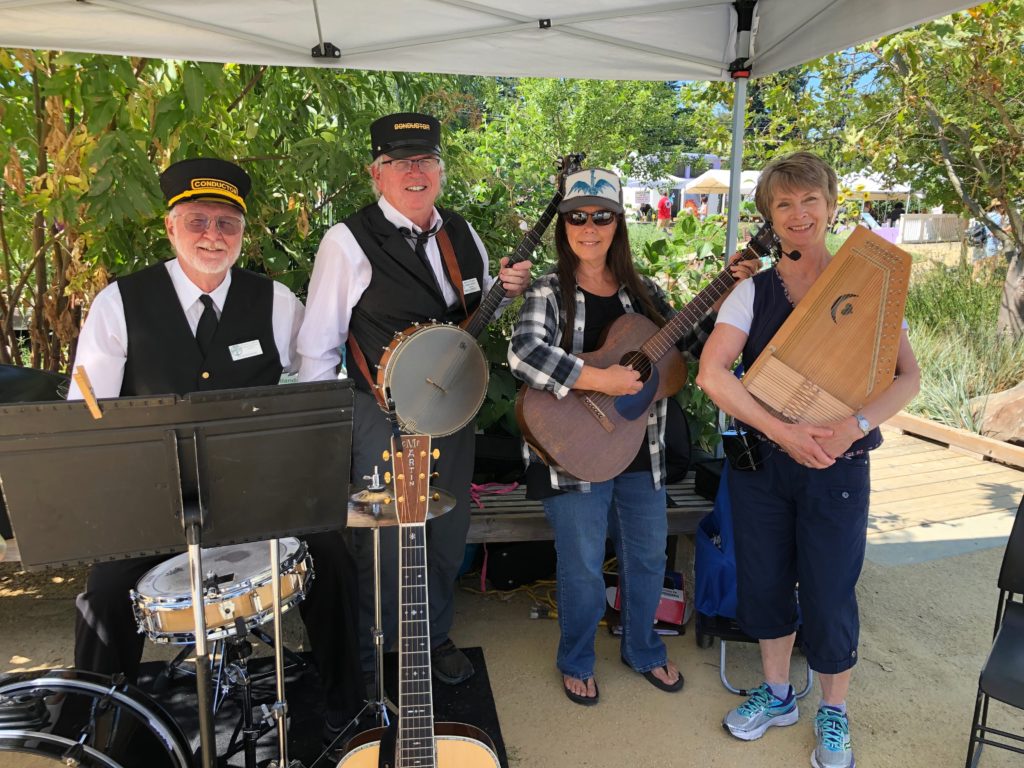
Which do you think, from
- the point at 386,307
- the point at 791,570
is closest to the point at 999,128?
the point at 791,570

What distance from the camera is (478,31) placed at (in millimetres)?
3322

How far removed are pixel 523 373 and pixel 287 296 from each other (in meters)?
0.87

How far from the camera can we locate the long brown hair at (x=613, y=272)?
2.66 metres

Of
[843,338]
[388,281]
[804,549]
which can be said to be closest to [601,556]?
[804,549]

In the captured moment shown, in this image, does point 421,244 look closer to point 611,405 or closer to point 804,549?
point 611,405

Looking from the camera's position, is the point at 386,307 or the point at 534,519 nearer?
the point at 386,307

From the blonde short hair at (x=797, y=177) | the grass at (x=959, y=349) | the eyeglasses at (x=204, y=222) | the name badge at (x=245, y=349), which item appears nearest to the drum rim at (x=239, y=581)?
the name badge at (x=245, y=349)

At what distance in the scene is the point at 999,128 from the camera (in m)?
6.44

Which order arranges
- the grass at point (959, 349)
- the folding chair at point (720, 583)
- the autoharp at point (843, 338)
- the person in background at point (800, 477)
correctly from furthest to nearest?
the grass at point (959, 349) < the folding chair at point (720, 583) < the person in background at point (800, 477) < the autoharp at point (843, 338)

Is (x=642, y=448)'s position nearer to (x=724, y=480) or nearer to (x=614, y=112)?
(x=724, y=480)

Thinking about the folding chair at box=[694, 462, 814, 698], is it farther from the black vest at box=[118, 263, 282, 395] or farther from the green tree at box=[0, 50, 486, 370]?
the green tree at box=[0, 50, 486, 370]

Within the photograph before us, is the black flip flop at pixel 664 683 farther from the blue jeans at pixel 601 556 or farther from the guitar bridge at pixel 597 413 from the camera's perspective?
the guitar bridge at pixel 597 413

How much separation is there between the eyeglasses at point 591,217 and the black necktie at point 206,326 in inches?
48.1

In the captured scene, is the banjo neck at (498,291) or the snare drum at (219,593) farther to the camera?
the banjo neck at (498,291)
